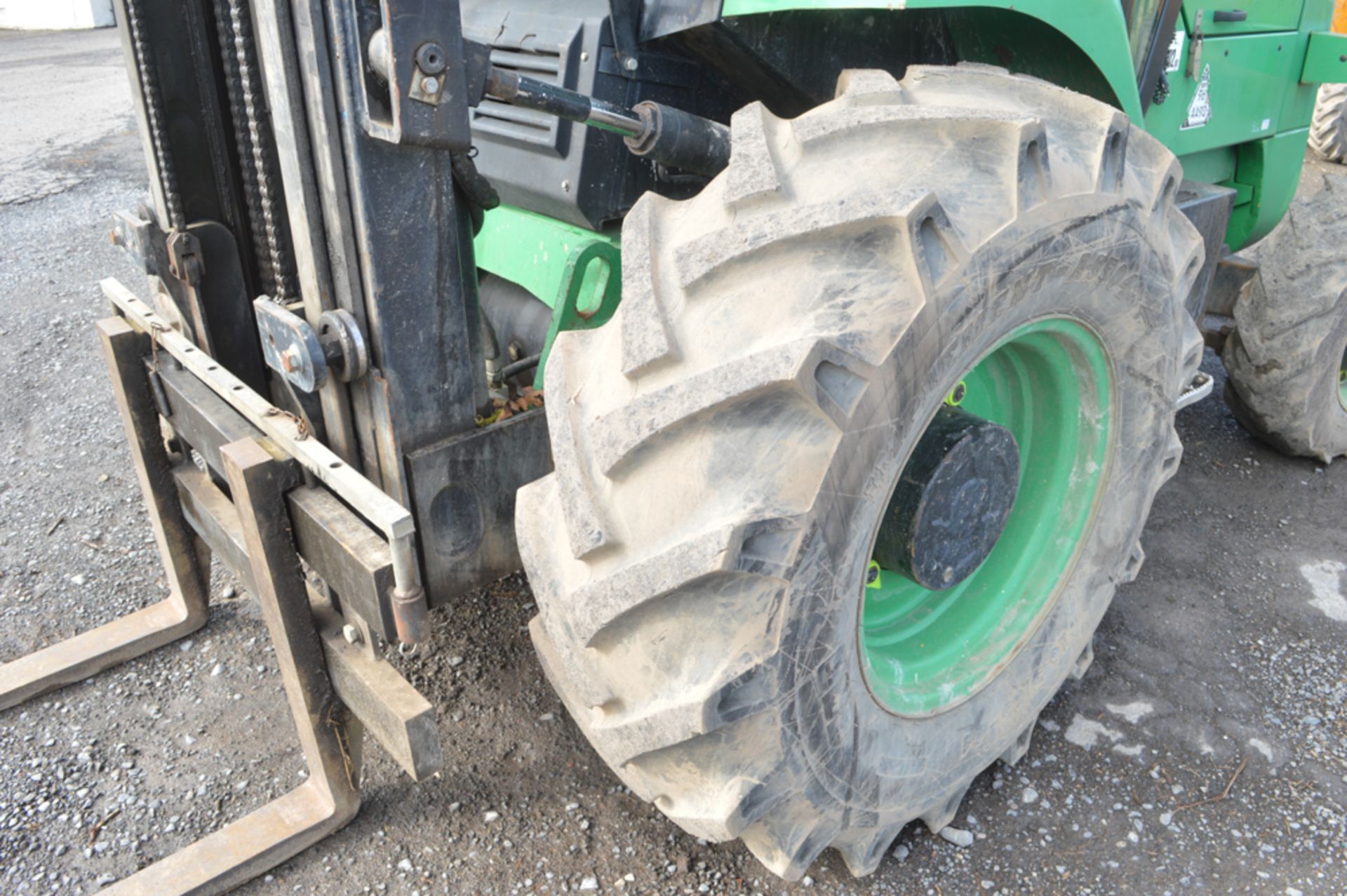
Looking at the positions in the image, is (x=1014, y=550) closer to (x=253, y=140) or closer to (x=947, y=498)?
(x=947, y=498)

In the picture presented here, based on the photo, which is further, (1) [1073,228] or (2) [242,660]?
(2) [242,660]

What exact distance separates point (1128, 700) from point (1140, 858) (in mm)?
524

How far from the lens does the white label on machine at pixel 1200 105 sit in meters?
2.84

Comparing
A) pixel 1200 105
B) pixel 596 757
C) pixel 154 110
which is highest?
pixel 154 110

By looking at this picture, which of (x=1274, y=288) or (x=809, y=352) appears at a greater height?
(x=809, y=352)

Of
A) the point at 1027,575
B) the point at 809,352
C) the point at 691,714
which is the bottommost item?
the point at 1027,575

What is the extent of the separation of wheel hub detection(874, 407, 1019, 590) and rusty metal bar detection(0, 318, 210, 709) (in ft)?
5.60

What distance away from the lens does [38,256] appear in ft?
20.4

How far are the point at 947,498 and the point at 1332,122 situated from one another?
331 inches

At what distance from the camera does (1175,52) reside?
2688 mm

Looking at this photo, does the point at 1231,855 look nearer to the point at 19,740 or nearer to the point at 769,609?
the point at 769,609

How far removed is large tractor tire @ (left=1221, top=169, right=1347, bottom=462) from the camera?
10.5 feet

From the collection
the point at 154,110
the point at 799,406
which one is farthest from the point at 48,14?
the point at 799,406

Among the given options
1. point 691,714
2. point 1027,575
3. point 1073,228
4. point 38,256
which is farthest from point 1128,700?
point 38,256
